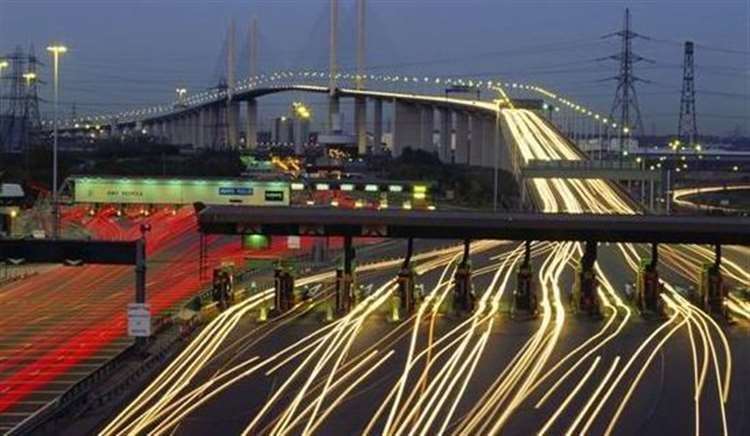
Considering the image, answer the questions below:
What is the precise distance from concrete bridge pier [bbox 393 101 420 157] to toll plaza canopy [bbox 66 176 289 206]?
1841 inches

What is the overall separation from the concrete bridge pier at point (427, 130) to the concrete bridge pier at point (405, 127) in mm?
468

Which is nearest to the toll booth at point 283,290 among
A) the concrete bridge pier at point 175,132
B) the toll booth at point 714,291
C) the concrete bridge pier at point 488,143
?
the toll booth at point 714,291

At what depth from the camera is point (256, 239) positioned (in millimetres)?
40781

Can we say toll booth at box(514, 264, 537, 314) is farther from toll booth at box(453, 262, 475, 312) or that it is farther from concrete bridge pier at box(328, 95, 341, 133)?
concrete bridge pier at box(328, 95, 341, 133)

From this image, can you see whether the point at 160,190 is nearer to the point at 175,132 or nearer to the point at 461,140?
the point at 461,140

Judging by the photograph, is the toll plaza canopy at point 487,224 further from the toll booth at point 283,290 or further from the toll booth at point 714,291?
the toll booth at point 714,291

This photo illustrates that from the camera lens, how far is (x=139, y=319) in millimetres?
19359

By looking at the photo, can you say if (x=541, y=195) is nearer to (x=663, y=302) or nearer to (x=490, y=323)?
(x=663, y=302)

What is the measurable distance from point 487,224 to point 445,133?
237 ft

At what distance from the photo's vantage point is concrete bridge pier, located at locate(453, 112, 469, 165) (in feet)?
306

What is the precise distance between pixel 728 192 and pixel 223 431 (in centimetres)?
6927

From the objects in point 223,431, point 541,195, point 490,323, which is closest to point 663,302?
point 490,323

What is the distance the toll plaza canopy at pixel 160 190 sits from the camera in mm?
55156

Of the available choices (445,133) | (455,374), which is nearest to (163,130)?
(445,133)
